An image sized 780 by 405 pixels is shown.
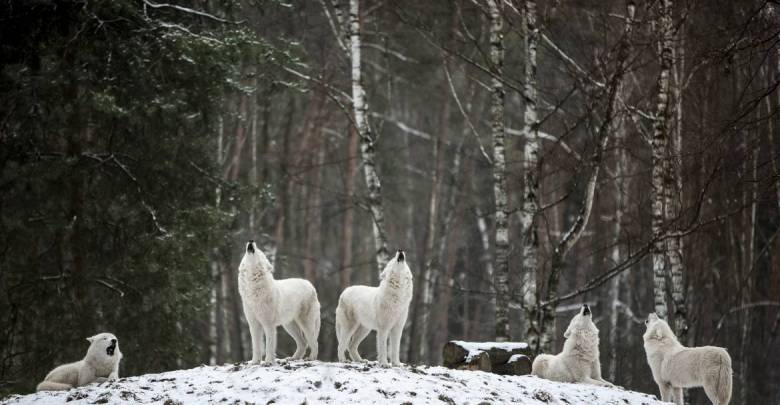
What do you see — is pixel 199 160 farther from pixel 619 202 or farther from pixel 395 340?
pixel 619 202

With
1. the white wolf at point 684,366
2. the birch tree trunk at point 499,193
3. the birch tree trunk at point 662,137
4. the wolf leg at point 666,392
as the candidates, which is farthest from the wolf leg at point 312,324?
the birch tree trunk at point 662,137

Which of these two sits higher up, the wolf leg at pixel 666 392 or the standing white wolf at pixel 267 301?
the standing white wolf at pixel 267 301

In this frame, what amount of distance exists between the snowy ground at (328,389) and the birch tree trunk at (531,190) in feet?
→ 12.4

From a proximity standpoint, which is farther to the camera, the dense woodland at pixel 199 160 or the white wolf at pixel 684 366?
the dense woodland at pixel 199 160

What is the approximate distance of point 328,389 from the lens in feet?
27.9

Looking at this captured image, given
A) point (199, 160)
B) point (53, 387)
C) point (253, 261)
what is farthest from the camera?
point (199, 160)

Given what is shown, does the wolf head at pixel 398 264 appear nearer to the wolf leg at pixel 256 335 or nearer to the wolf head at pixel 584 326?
the wolf leg at pixel 256 335

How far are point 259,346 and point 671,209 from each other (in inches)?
333

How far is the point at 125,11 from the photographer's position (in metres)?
17.0

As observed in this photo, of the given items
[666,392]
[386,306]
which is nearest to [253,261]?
Answer: [386,306]

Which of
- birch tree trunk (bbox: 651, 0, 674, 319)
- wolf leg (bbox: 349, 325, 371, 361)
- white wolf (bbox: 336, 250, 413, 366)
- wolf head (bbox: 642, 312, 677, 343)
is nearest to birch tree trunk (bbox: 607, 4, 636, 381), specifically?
birch tree trunk (bbox: 651, 0, 674, 319)

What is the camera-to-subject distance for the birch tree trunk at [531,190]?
13938 millimetres

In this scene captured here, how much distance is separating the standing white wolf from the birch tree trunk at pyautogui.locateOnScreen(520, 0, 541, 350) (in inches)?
199

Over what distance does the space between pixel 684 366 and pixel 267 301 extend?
18.5ft
